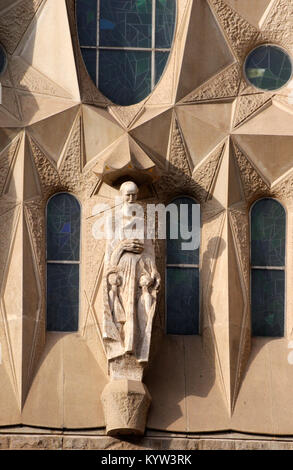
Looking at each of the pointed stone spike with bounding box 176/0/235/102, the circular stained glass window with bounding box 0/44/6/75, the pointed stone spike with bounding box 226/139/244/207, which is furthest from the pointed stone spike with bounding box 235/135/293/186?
the circular stained glass window with bounding box 0/44/6/75

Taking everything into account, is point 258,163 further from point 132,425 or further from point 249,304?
A: point 132,425

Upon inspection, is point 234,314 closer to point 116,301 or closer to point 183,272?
point 183,272

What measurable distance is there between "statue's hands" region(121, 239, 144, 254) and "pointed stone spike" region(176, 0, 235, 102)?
6.56 ft

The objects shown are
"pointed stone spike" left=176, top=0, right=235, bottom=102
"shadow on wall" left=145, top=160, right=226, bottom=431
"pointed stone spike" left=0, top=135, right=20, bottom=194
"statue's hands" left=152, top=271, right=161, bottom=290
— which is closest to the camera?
"statue's hands" left=152, top=271, right=161, bottom=290

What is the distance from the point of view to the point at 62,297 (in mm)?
28875

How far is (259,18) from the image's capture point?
29656 mm

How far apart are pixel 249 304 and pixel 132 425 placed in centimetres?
218

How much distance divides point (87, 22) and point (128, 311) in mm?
3816

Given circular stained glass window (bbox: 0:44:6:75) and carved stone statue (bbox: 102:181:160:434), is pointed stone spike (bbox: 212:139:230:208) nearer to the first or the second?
carved stone statue (bbox: 102:181:160:434)

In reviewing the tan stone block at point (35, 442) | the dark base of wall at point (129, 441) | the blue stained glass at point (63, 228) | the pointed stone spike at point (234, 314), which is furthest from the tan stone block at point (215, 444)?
the blue stained glass at point (63, 228)

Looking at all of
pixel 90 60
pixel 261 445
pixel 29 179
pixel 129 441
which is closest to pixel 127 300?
pixel 129 441

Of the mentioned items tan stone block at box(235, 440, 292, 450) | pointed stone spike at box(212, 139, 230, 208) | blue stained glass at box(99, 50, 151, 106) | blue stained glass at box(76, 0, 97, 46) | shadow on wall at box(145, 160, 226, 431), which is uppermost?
blue stained glass at box(76, 0, 97, 46)

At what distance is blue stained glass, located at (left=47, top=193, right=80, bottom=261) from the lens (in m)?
29.0

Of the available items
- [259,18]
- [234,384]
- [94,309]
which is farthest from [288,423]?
[259,18]
